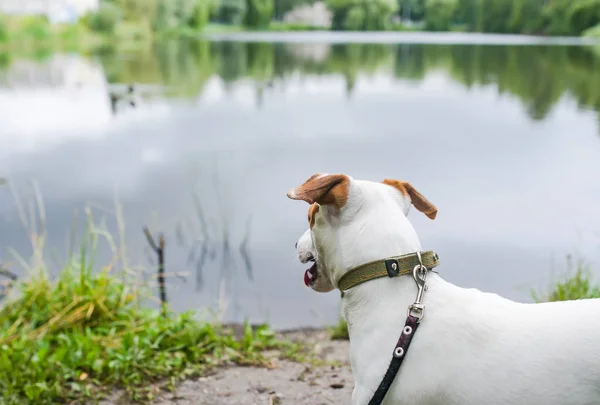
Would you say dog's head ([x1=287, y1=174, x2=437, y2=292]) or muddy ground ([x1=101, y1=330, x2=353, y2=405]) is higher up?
dog's head ([x1=287, y1=174, x2=437, y2=292])

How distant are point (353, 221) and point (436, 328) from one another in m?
0.49

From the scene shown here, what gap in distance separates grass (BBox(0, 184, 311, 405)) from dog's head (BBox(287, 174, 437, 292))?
2.11m

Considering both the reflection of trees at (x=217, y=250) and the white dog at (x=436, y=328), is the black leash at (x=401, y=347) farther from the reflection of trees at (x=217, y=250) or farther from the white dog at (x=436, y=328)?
the reflection of trees at (x=217, y=250)

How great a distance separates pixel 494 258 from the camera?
27.2 ft

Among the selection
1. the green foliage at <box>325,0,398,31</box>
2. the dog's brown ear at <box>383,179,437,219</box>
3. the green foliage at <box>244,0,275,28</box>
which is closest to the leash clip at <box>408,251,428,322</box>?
→ the dog's brown ear at <box>383,179,437,219</box>

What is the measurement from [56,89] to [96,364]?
18.9 metres

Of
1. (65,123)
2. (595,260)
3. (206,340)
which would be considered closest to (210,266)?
(206,340)

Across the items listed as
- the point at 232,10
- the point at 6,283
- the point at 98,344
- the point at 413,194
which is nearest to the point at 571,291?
the point at 413,194

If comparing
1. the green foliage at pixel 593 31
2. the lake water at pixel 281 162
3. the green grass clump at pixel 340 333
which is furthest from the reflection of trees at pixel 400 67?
the green grass clump at pixel 340 333

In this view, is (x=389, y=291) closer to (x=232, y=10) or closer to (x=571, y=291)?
(x=571, y=291)

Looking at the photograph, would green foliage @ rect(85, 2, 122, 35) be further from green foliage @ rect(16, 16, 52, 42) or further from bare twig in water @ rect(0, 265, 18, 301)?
bare twig in water @ rect(0, 265, 18, 301)

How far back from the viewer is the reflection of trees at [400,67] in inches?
856

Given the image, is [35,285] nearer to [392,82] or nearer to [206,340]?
[206,340]

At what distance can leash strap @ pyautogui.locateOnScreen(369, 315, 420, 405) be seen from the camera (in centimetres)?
206
